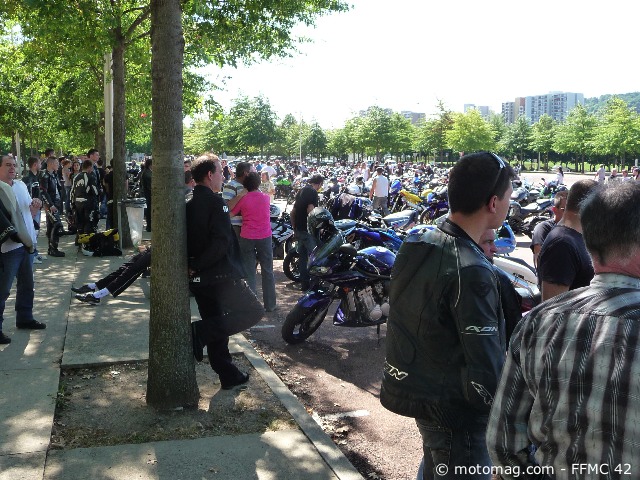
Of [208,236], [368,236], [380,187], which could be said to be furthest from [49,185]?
[208,236]

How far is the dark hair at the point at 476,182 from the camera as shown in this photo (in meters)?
2.41

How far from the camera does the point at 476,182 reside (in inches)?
95.2

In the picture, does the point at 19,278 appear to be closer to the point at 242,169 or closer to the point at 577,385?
the point at 242,169

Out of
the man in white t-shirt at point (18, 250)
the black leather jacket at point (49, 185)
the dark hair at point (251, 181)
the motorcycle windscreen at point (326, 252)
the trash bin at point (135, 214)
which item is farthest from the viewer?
the black leather jacket at point (49, 185)

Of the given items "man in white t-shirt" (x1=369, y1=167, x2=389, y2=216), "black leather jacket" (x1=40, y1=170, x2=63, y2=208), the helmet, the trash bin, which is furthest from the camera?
"man in white t-shirt" (x1=369, y1=167, x2=389, y2=216)

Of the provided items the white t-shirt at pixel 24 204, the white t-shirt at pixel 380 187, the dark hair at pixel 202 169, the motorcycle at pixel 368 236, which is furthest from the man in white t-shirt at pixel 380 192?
the dark hair at pixel 202 169

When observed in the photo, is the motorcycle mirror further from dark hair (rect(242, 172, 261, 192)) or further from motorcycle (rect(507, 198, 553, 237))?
motorcycle (rect(507, 198, 553, 237))

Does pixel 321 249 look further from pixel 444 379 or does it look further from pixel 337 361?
pixel 444 379

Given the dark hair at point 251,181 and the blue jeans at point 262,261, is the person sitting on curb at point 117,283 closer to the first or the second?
the dark hair at point 251,181

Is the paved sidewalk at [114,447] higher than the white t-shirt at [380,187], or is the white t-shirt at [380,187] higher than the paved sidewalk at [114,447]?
the white t-shirt at [380,187]

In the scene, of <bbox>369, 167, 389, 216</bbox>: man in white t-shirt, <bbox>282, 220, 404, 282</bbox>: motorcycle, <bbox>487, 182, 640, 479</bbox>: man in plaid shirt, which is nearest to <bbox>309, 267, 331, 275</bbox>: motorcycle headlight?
<bbox>282, 220, 404, 282</bbox>: motorcycle

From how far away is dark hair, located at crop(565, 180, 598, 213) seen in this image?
390 cm

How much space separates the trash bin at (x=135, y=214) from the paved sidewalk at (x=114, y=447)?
6088mm

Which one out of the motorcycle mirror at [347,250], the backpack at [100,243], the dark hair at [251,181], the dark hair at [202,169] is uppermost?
the dark hair at [202,169]
